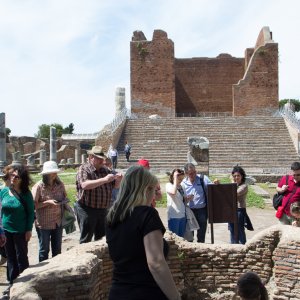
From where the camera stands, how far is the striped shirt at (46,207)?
211 inches

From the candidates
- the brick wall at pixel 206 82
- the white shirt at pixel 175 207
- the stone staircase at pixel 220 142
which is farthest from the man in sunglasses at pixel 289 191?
the brick wall at pixel 206 82

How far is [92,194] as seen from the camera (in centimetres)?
534

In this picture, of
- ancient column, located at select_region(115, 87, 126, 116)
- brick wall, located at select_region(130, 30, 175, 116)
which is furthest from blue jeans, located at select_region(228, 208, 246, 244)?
brick wall, located at select_region(130, 30, 175, 116)

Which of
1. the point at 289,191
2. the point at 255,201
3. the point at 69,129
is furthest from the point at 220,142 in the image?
the point at 69,129

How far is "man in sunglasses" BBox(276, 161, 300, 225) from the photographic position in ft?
18.7

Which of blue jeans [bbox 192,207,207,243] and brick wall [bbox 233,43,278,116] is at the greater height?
brick wall [bbox 233,43,278,116]

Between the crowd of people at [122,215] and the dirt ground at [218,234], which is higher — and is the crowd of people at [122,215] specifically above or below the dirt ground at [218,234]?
above

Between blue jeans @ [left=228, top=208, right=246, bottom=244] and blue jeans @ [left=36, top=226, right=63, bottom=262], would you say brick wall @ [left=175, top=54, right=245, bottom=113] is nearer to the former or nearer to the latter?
blue jeans @ [left=228, top=208, right=246, bottom=244]

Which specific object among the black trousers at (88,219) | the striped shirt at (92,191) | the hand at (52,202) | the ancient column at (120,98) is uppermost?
the ancient column at (120,98)

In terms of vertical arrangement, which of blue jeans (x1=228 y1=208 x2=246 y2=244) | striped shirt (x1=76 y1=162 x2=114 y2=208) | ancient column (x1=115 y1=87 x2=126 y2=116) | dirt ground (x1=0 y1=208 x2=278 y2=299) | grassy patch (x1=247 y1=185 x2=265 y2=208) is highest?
ancient column (x1=115 y1=87 x2=126 y2=116)

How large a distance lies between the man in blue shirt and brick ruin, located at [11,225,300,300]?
1057 mm

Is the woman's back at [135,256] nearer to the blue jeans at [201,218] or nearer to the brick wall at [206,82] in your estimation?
the blue jeans at [201,218]

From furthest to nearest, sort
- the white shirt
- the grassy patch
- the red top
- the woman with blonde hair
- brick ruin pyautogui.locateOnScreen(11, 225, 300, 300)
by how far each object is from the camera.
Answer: the grassy patch → the white shirt → the red top → brick ruin pyautogui.locateOnScreen(11, 225, 300, 300) → the woman with blonde hair

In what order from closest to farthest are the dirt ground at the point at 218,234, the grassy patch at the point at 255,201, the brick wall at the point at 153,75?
the dirt ground at the point at 218,234 < the grassy patch at the point at 255,201 < the brick wall at the point at 153,75
